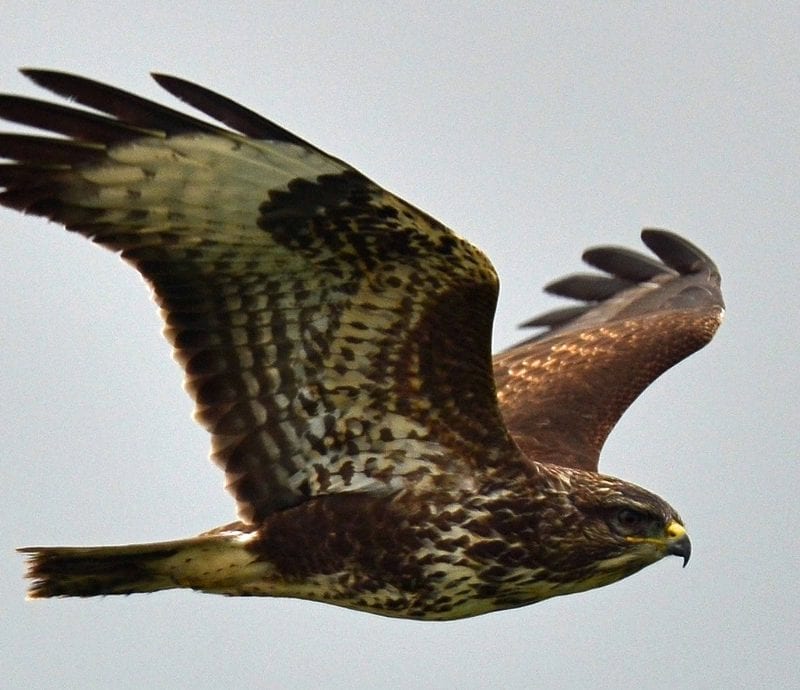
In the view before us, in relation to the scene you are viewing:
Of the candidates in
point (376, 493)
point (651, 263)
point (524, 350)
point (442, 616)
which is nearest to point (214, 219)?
point (376, 493)

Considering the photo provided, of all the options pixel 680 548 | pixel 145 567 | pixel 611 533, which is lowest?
pixel 680 548

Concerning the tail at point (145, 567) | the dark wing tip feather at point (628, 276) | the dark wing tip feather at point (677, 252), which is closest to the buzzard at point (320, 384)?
the tail at point (145, 567)

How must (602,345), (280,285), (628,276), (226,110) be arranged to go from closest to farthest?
(226,110)
(280,285)
(602,345)
(628,276)

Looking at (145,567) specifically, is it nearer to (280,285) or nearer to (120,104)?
(280,285)

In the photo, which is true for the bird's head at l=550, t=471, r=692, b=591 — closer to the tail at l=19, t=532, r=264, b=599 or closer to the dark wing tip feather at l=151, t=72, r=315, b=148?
the tail at l=19, t=532, r=264, b=599

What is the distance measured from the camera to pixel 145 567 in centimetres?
977

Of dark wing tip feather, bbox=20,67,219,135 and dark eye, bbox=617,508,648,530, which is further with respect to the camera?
dark eye, bbox=617,508,648,530

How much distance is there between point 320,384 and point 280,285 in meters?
0.64

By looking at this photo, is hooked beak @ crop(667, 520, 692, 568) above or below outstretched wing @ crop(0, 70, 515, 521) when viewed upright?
below

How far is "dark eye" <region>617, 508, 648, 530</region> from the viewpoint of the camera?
33.5 ft

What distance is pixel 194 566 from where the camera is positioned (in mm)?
9867

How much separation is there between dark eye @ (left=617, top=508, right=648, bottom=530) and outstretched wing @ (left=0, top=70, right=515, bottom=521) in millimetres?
771

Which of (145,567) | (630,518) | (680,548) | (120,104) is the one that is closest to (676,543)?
(680,548)

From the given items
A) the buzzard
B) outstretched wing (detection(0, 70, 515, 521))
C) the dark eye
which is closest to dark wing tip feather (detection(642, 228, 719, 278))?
the buzzard
